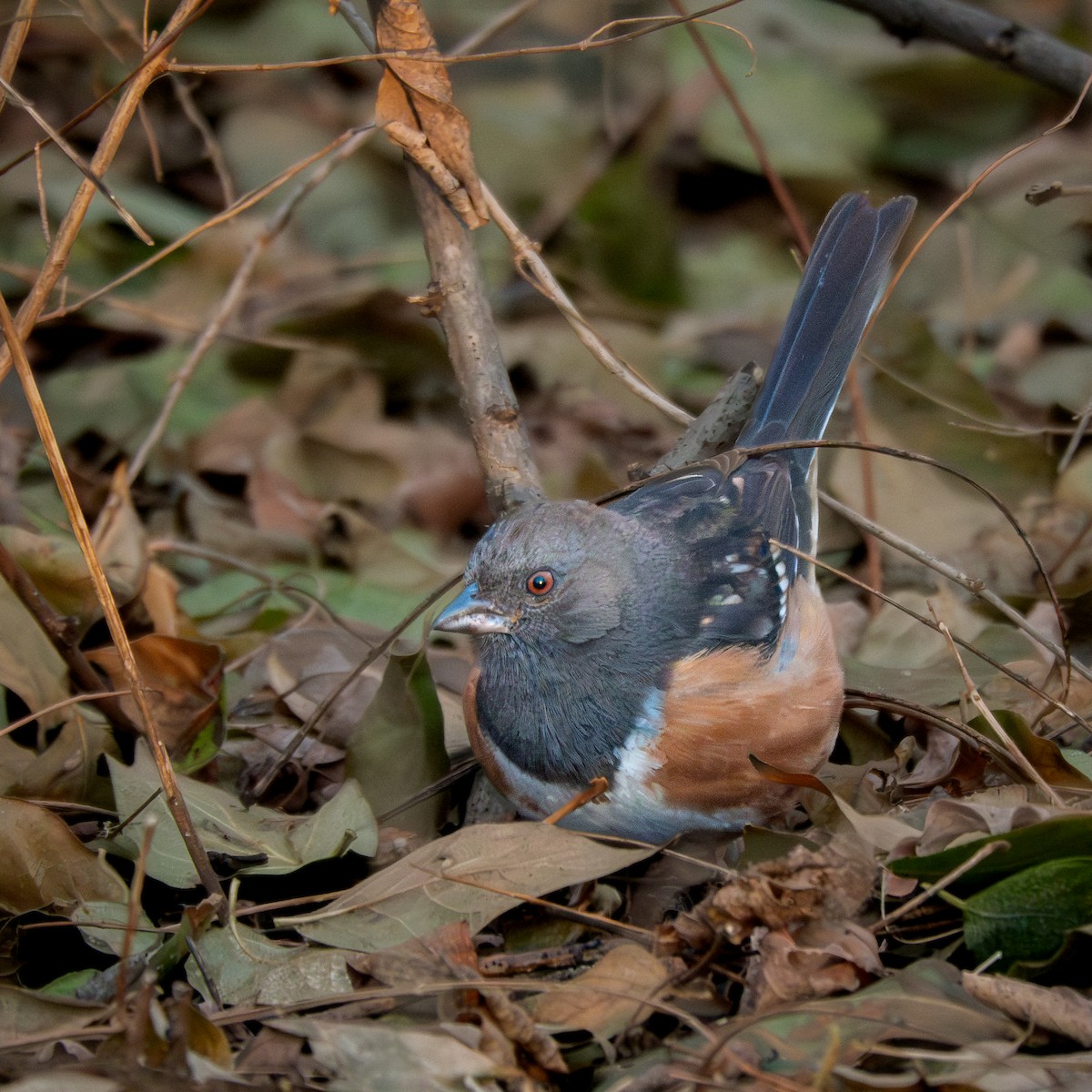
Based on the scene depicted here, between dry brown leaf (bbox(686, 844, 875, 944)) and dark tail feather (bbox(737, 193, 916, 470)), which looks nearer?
dry brown leaf (bbox(686, 844, 875, 944))

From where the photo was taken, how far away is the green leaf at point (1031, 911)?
1783mm

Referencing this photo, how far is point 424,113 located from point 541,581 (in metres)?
0.96

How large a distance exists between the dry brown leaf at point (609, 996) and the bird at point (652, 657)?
37 cm

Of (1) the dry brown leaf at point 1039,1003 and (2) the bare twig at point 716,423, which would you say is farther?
(2) the bare twig at point 716,423

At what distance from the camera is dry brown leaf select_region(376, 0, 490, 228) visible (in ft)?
7.85

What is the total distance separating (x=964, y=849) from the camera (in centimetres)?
185

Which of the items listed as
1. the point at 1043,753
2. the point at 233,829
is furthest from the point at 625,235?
the point at 233,829

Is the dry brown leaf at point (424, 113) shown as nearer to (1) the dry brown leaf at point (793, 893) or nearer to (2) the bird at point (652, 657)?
(2) the bird at point (652, 657)

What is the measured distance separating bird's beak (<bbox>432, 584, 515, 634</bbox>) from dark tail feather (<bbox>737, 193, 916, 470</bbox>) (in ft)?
2.81

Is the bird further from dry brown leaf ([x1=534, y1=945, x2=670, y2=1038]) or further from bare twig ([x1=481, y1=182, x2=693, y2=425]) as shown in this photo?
dry brown leaf ([x1=534, y1=945, x2=670, y2=1038])

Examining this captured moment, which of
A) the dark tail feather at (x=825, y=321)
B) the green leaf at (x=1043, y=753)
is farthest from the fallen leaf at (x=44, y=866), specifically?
the dark tail feather at (x=825, y=321)

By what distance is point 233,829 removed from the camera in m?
2.16

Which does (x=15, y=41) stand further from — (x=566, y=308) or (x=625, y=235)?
(x=625, y=235)

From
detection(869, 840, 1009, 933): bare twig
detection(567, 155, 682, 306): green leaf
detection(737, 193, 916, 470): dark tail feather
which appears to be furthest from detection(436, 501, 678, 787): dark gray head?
detection(567, 155, 682, 306): green leaf
